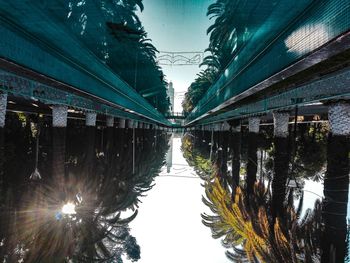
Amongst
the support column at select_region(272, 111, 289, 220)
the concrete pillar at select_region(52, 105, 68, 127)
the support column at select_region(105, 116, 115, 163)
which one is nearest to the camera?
the support column at select_region(272, 111, 289, 220)

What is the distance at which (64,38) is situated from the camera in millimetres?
9016

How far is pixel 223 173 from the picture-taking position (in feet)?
63.2

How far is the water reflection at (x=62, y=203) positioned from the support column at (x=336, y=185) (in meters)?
4.84

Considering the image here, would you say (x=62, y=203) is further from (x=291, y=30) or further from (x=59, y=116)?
(x=291, y=30)

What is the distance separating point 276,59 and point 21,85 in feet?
21.9

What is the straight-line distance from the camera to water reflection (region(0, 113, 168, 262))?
23.3ft

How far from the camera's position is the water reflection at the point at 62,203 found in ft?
23.3

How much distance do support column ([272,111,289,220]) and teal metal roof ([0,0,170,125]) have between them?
772 centimetres

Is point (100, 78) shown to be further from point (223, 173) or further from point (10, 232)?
point (223, 173)

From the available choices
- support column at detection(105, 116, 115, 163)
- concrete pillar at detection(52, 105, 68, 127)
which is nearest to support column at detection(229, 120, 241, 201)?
concrete pillar at detection(52, 105, 68, 127)

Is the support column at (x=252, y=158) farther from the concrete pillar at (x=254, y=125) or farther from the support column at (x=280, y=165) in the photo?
the support column at (x=280, y=165)

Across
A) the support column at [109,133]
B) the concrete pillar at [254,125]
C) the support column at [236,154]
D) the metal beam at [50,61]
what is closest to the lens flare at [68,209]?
the metal beam at [50,61]

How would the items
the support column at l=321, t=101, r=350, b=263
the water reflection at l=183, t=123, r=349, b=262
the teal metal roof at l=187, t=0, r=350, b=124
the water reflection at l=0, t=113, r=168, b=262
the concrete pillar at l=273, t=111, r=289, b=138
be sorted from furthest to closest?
the concrete pillar at l=273, t=111, r=289, b=138
the water reflection at l=0, t=113, r=168, b=262
the support column at l=321, t=101, r=350, b=263
the water reflection at l=183, t=123, r=349, b=262
the teal metal roof at l=187, t=0, r=350, b=124

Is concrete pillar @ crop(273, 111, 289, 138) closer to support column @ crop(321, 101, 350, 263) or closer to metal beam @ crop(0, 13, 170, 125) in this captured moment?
support column @ crop(321, 101, 350, 263)
